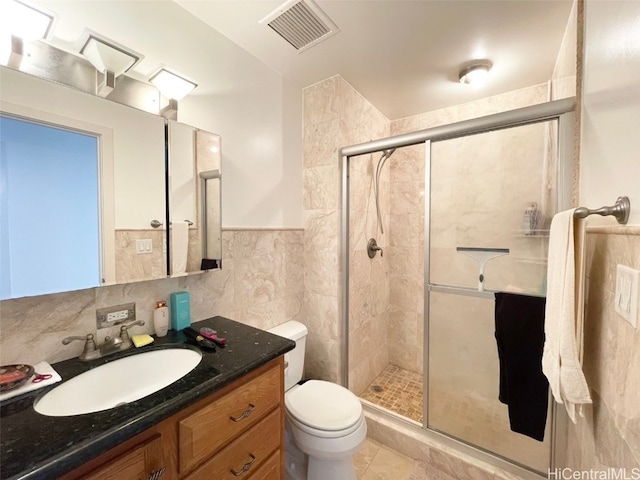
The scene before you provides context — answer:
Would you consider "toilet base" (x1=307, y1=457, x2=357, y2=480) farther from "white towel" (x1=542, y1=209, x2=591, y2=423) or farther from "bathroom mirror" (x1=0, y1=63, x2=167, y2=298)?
"bathroom mirror" (x1=0, y1=63, x2=167, y2=298)

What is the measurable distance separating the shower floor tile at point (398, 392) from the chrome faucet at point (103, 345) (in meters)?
1.73

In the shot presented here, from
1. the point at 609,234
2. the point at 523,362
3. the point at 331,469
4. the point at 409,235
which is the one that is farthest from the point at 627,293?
the point at 409,235

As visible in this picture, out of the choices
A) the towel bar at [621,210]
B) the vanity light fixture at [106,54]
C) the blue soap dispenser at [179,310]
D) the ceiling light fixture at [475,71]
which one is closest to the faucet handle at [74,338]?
the blue soap dispenser at [179,310]

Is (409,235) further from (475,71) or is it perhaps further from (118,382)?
(118,382)

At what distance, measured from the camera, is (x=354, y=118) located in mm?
1966

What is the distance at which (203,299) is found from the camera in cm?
133

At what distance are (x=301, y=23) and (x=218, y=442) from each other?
1866mm

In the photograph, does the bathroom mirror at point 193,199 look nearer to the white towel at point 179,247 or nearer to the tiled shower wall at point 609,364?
the white towel at point 179,247

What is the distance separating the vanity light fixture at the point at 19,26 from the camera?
79 cm

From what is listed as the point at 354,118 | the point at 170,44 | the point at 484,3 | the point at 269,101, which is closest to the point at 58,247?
the point at 170,44

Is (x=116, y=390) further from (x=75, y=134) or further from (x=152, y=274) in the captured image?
(x=75, y=134)

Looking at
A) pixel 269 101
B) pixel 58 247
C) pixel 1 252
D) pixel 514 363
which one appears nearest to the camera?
pixel 1 252

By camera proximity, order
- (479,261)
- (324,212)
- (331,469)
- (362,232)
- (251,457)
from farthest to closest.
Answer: (362,232) < (324,212) < (479,261) < (331,469) < (251,457)

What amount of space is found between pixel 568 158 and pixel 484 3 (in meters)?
0.83
